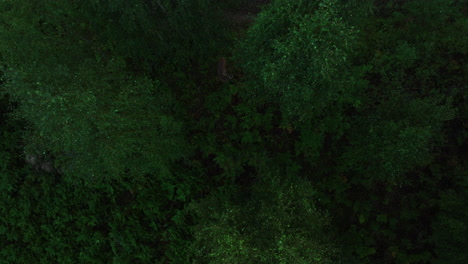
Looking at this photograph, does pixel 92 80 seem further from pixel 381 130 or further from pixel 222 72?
pixel 381 130

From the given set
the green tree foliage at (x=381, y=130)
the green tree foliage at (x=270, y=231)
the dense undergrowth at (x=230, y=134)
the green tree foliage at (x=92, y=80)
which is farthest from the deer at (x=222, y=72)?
the green tree foliage at (x=270, y=231)

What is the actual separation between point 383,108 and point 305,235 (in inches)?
323

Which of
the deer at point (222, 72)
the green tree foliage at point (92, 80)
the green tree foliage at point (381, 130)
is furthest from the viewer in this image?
the deer at point (222, 72)

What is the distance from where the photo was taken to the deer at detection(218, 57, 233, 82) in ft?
52.9

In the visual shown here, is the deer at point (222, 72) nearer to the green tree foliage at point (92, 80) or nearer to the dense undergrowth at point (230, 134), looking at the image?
the dense undergrowth at point (230, 134)

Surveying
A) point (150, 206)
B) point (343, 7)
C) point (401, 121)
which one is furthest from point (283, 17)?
point (150, 206)

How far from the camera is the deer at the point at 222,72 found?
1612 cm

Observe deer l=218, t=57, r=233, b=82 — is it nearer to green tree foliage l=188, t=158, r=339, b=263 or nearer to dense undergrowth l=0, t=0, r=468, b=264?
dense undergrowth l=0, t=0, r=468, b=264

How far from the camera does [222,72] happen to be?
1625 cm

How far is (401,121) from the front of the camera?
1116cm

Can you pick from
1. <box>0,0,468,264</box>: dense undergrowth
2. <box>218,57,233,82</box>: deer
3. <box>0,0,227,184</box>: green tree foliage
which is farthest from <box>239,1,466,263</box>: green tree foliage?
<box>0,0,227,184</box>: green tree foliage

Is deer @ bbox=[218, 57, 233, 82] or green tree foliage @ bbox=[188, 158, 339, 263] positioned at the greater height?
deer @ bbox=[218, 57, 233, 82]

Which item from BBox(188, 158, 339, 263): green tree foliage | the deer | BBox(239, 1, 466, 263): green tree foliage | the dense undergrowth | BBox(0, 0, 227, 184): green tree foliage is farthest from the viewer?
the deer

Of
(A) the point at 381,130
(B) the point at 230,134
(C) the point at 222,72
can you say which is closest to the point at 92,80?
(C) the point at 222,72
